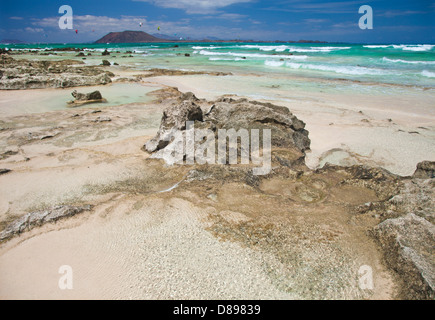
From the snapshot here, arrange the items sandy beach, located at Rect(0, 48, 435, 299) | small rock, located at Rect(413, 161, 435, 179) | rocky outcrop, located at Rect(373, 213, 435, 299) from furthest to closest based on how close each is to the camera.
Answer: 1. small rock, located at Rect(413, 161, 435, 179)
2. sandy beach, located at Rect(0, 48, 435, 299)
3. rocky outcrop, located at Rect(373, 213, 435, 299)

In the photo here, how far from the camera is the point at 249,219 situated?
2842mm

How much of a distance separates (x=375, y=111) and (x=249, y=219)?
8140mm

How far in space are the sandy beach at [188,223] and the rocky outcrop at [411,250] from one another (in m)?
0.07

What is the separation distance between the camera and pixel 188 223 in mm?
2824

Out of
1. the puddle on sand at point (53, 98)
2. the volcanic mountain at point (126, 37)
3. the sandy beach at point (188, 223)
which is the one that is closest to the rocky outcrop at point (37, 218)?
the sandy beach at point (188, 223)

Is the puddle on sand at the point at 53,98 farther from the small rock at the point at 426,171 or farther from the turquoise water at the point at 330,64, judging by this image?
the turquoise water at the point at 330,64

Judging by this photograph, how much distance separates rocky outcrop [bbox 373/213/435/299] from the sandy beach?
0.07m

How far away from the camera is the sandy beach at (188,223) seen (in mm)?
2119

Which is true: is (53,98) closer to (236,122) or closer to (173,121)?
Result: (173,121)

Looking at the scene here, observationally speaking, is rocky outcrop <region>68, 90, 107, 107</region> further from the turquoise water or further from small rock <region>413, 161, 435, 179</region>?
the turquoise water

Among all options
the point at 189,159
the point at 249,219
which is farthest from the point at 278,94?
the point at 249,219

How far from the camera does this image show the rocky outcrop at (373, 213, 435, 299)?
198 cm

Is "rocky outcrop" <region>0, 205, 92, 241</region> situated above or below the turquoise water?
below

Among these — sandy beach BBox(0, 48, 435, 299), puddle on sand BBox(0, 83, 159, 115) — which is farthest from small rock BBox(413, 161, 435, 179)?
puddle on sand BBox(0, 83, 159, 115)
